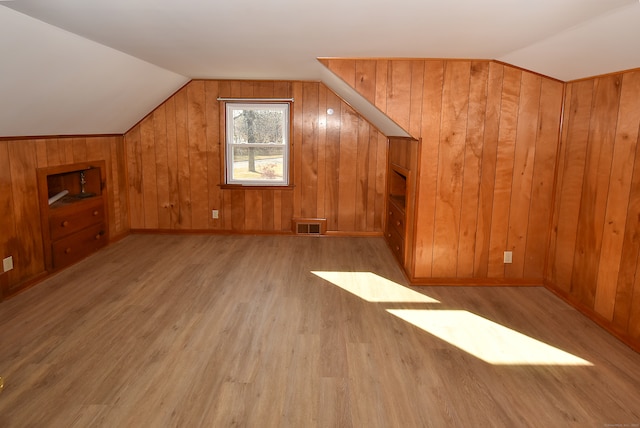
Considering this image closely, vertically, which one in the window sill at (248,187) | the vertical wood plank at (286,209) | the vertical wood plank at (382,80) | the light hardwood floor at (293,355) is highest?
the vertical wood plank at (382,80)

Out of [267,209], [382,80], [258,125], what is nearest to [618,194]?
[382,80]

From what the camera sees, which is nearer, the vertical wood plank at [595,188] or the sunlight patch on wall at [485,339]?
the sunlight patch on wall at [485,339]

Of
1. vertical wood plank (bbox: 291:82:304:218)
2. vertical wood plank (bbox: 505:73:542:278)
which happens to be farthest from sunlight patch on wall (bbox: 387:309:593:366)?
vertical wood plank (bbox: 291:82:304:218)

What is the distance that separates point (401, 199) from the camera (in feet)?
17.0

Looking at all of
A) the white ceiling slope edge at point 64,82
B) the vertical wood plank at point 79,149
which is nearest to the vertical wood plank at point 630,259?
the white ceiling slope edge at point 64,82

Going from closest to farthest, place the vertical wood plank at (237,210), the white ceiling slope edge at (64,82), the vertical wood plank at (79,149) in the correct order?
the white ceiling slope edge at (64,82)
the vertical wood plank at (79,149)
the vertical wood plank at (237,210)

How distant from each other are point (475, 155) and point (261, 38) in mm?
2148

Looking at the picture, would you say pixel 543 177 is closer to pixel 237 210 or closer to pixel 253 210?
pixel 253 210

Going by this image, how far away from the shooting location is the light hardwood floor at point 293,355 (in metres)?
2.22

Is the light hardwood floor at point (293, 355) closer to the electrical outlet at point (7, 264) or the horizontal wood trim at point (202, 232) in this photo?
the electrical outlet at point (7, 264)

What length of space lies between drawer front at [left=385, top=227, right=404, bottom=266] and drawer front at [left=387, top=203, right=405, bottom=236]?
0.19ft

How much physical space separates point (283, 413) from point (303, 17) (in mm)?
2205

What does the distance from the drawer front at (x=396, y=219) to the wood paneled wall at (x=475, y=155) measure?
1.51 feet

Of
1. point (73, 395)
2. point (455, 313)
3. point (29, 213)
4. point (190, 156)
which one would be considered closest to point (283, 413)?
point (73, 395)
